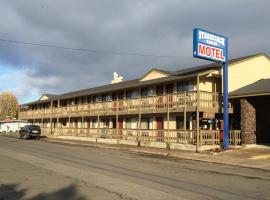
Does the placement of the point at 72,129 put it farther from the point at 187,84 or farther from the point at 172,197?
the point at 172,197

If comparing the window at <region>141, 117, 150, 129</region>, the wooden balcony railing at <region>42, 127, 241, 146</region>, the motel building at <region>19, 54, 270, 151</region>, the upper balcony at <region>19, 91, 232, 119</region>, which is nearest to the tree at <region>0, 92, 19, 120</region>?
the upper balcony at <region>19, 91, 232, 119</region>

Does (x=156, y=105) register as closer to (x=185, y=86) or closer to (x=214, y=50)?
(x=185, y=86)

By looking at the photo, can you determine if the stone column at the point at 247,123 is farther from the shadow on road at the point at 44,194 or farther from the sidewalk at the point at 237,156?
the shadow on road at the point at 44,194

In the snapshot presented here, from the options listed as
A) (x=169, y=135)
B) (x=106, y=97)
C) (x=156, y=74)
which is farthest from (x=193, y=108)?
(x=106, y=97)

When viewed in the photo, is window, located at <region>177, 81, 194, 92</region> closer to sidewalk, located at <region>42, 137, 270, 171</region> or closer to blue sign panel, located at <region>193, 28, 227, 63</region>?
blue sign panel, located at <region>193, 28, 227, 63</region>

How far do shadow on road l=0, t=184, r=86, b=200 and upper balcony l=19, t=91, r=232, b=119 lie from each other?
18.4 metres

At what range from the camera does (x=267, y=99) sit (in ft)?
95.8

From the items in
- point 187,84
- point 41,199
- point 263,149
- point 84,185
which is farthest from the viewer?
point 187,84

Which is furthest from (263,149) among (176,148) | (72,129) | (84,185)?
(72,129)

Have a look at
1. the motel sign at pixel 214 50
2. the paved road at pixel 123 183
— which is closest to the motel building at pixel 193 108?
the motel sign at pixel 214 50

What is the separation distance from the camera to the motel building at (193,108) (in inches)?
1089

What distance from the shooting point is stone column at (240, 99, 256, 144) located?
27.3 metres

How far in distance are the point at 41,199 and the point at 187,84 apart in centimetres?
2347

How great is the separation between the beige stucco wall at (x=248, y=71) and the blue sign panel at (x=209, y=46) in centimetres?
338
